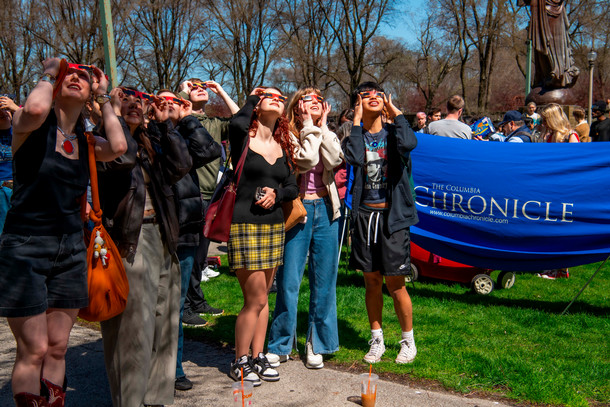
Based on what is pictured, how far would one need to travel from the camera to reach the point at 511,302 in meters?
6.63

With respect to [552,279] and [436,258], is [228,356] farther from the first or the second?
[552,279]

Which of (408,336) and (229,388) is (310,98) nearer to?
(408,336)

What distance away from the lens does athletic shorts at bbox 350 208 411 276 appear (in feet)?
15.2

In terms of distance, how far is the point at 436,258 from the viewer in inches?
289

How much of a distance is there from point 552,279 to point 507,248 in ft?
6.34

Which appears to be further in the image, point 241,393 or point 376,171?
point 376,171

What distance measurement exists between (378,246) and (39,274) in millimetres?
2621

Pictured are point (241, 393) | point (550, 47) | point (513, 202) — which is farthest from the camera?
point (550, 47)

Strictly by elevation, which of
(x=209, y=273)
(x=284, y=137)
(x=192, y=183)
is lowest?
(x=209, y=273)

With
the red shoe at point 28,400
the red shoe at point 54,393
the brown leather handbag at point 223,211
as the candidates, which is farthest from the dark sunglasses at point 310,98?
the red shoe at point 28,400

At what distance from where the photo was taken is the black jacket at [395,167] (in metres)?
4.61

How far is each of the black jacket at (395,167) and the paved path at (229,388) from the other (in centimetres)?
124

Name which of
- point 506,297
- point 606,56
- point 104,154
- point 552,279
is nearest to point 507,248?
point 506,297

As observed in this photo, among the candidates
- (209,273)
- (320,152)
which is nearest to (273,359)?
(320,152)
